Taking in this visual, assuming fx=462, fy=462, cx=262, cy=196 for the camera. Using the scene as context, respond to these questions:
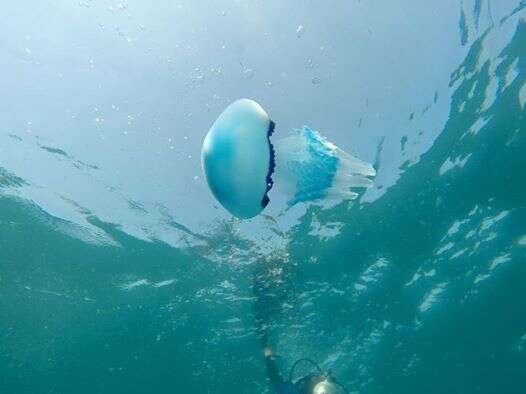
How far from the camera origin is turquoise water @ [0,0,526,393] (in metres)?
8.20

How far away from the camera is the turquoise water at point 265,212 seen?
323 inches

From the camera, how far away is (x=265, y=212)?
38.5ft

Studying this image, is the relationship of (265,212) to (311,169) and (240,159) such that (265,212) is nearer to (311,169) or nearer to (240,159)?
(311,169)

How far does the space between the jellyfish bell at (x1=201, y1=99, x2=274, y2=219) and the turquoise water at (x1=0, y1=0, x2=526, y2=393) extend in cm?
619

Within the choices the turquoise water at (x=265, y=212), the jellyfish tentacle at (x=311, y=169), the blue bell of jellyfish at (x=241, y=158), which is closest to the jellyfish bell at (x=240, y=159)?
the blue bell of jellyfish at (x=241, y=158)

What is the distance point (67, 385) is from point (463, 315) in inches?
758

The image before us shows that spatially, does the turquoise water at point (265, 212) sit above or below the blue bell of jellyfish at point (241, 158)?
above

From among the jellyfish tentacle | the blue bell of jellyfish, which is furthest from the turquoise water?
the blue bell of jellyfish

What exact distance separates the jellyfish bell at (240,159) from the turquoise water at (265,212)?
20.3 ft

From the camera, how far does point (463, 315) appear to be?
20.0m

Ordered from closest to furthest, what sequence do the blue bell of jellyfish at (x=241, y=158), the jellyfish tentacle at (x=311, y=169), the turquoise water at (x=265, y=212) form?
the blue bell of jellyfish at (x=241, y=158)
the jellyfish tentacle at (x=311, y=169)
the turquoise water at (x=265, y=212)

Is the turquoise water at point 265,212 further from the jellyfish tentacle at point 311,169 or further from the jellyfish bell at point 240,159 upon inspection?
the jellyfish bell at point 240,159

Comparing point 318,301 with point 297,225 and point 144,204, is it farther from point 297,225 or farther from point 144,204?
point 144,204

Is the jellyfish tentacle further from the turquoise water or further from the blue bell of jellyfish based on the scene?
the turquoise water
